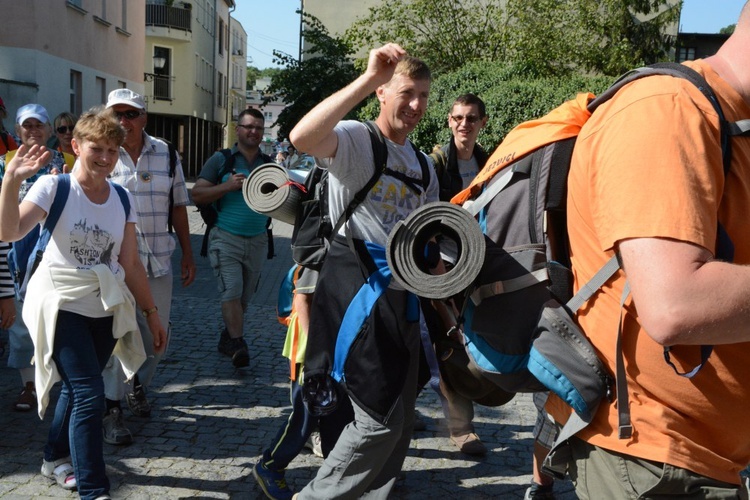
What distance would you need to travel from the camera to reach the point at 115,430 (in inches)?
188

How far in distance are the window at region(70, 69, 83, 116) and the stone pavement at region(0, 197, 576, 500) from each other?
15.4 metres

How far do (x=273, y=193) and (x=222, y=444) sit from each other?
6.13ft

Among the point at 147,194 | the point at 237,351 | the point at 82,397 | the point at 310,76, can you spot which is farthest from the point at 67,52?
the point at 82,397

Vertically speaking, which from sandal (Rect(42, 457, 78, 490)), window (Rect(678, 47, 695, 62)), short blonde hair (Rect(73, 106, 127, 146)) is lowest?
sandal (Rect(42, 457, 78, 490))

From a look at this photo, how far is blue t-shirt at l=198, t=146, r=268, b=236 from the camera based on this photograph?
6469mm

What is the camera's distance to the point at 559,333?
188cm

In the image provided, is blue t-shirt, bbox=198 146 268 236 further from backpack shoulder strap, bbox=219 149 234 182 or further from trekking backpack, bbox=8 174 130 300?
trekking backpack, bbox=8 174 130 300

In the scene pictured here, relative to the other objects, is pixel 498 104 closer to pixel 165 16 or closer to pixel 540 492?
pixel 540 492

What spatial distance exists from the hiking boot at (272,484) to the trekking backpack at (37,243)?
4.80 feet

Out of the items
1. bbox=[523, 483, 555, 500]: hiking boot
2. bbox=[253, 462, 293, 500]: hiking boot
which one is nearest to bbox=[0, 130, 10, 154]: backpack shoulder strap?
bbox=[253, 462, 293, 500]: hiking boot

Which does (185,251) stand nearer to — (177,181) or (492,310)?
(177,181)

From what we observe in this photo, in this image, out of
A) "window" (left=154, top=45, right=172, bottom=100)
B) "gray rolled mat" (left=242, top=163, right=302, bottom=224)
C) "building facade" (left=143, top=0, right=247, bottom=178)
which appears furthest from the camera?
"window" (left=154, top=45, right=172, bottom=100)

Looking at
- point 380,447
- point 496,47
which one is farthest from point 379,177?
point 496,47

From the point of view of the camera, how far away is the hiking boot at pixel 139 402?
5258 millimetres
